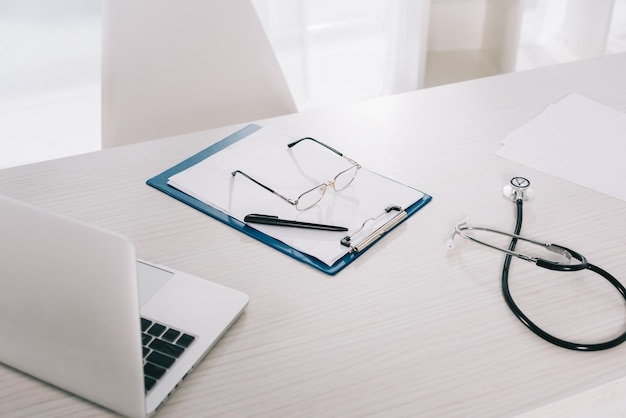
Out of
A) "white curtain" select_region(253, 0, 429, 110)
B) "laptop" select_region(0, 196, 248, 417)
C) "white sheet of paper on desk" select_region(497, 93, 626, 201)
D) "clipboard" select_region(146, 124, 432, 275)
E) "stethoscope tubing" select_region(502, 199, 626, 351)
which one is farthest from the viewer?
"white curtain" select_region(253, 0, 429, 110)

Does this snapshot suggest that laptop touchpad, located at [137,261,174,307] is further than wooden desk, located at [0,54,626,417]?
Yes

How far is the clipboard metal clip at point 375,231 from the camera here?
852mm

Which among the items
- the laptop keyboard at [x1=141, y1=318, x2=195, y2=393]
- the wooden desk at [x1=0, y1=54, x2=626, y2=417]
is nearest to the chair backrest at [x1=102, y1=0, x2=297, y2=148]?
the wooden desk at [x1=0, y1=54, x2=626, y2=417]

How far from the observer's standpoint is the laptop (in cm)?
Result: 61

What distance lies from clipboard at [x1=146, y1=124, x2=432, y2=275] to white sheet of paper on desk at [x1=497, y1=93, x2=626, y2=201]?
0.24 m

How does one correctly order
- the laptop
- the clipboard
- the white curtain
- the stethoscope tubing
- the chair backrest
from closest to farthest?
1. the laptop
2. the stethoscope tubing
3. the clipboard
4. the chair backrest
5. the white curtain

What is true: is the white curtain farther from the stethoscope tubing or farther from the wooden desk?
the stethoscope tubing

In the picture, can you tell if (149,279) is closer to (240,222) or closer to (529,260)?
(240,222)

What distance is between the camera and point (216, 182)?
3.22ft

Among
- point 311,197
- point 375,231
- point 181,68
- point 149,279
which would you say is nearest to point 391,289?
point 375,231

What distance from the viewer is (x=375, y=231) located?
879 millimetres

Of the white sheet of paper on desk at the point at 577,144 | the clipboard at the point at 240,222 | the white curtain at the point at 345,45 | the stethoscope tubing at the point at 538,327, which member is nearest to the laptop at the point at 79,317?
the clipboard at the point at 240,222

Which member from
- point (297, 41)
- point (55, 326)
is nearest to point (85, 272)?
point (55, 326)

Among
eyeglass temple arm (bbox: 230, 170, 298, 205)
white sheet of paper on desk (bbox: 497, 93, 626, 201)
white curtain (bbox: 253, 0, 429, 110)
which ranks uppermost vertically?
white sheet of paper on desk (bbox: 497, 93, 626, 201)
